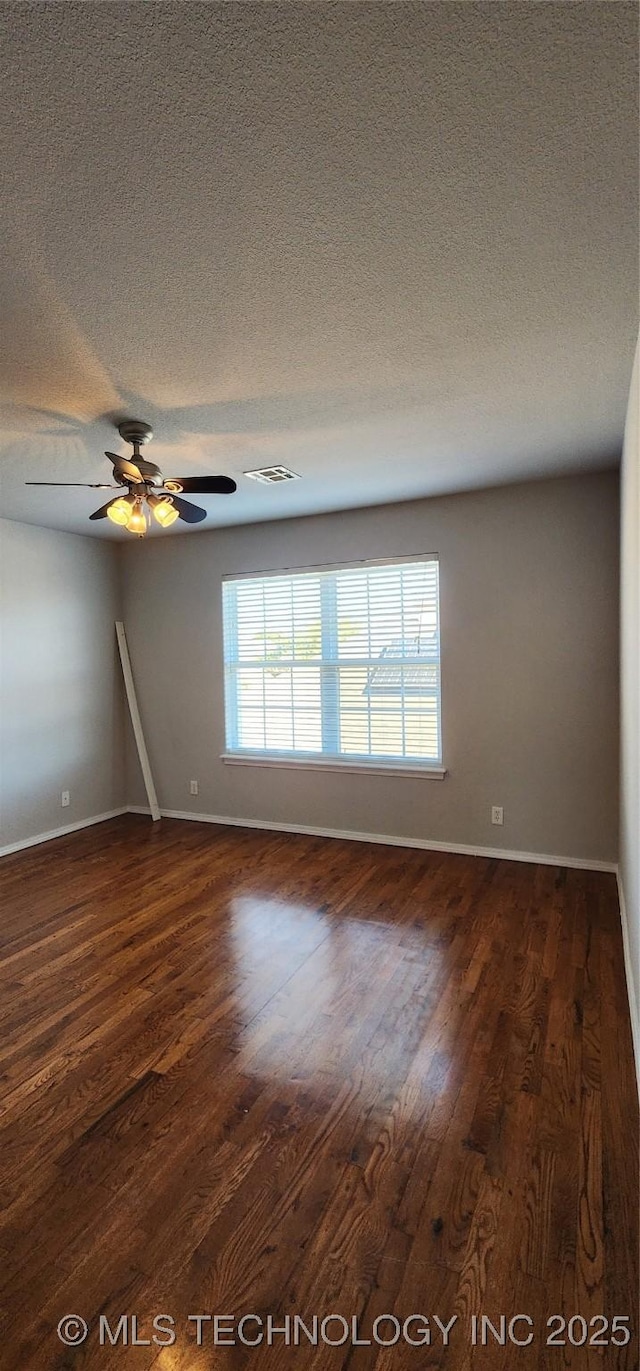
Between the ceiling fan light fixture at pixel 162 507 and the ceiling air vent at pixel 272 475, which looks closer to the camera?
the ceiling fan light fixture at pixel 162 507

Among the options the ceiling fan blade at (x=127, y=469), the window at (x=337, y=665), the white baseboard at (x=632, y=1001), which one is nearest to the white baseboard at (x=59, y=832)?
the window at (x=337, y=665)

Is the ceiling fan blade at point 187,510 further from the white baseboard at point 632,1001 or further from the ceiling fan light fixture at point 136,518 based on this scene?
the white baseboard at point 632,1001

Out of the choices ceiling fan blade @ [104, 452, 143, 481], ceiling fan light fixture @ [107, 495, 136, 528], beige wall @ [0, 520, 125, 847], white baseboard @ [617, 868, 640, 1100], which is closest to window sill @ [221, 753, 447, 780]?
beige wall @ [0, 520, 125, 847]

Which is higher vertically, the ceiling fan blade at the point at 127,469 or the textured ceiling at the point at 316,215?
the textured ceiling at the point at 316,215

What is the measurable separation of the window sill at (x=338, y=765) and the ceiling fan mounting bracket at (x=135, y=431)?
2656mm

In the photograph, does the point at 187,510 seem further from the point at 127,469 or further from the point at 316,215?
the point at 316,215

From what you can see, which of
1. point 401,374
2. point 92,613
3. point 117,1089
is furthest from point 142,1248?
point 92,613

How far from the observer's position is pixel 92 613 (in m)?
5.04

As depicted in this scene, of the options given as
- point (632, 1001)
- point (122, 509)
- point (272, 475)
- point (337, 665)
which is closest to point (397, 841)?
point (337, 665)

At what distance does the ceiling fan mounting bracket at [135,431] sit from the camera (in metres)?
2.58

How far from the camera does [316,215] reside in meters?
1.39

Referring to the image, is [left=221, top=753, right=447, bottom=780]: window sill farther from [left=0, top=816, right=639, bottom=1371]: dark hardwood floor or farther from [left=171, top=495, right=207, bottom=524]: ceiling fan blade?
[left=171, top=495, right=207, bottom=524]: ceiling fan blade

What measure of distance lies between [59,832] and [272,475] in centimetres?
343

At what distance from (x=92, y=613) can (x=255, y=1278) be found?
4.65 m
